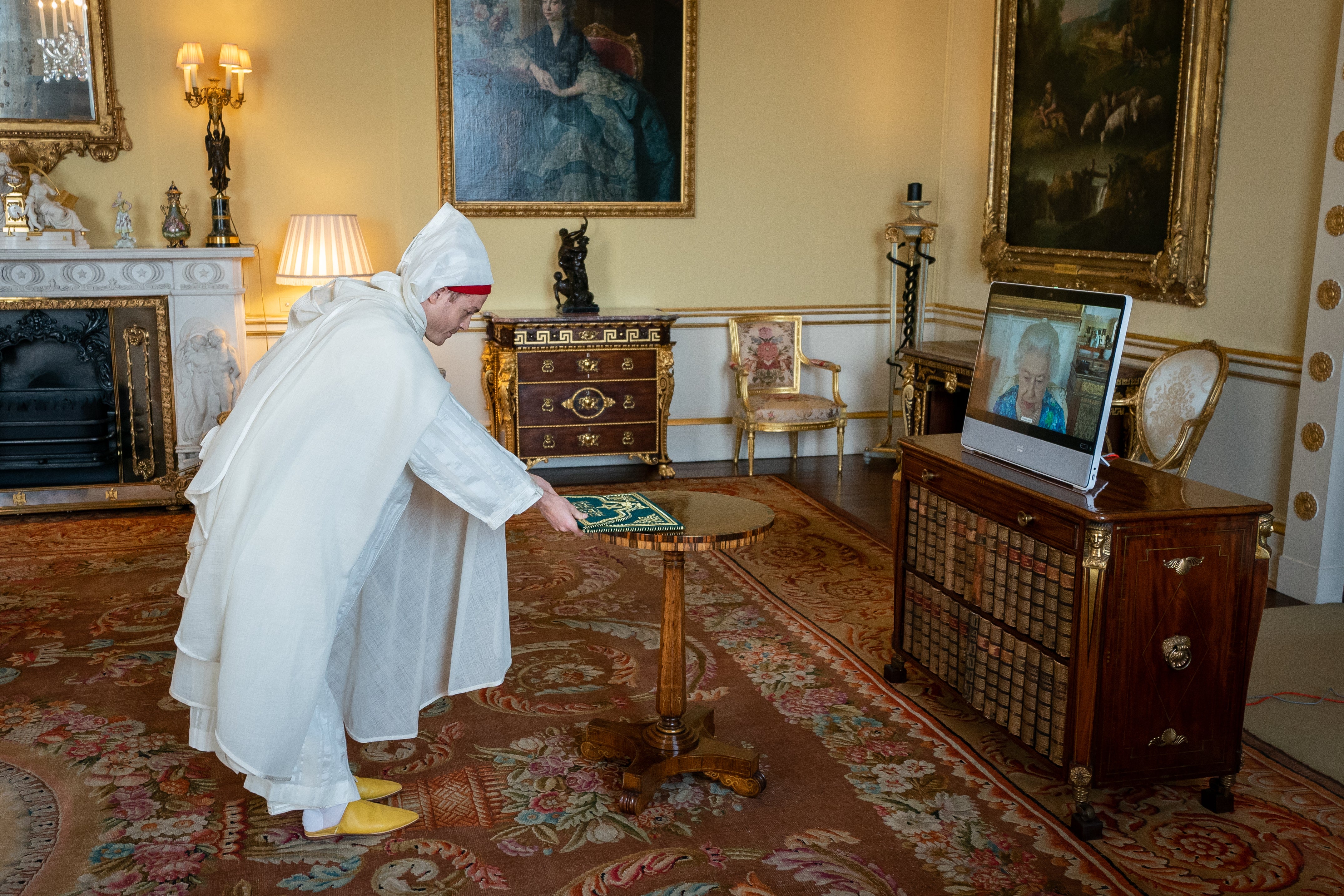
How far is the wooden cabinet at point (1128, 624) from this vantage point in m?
3.07

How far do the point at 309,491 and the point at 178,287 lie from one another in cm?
455

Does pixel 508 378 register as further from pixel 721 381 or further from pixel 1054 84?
pixel 1054 84

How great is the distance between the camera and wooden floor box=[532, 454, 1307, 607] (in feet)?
22.9

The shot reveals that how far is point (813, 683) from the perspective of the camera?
4246mm

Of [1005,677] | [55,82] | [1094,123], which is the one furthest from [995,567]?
[55,82]

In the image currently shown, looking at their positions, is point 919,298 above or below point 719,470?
above

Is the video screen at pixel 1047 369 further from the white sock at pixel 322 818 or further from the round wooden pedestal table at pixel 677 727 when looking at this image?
the white sock at pixel 322 818

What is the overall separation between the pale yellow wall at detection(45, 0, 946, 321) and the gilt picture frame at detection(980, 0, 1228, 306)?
3.22 feet

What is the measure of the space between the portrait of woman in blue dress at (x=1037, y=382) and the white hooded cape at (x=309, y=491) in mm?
1607

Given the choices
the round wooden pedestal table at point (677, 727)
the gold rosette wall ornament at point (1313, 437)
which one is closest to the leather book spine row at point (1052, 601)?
the round wooden pedestal table at point (677, 727)

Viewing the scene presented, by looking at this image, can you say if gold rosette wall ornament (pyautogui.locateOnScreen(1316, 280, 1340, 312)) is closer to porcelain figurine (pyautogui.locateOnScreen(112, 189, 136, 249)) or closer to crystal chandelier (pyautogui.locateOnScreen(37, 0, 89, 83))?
porcelain figurine (pyautogui.locateOnScreen(112, 189, 136, 249))

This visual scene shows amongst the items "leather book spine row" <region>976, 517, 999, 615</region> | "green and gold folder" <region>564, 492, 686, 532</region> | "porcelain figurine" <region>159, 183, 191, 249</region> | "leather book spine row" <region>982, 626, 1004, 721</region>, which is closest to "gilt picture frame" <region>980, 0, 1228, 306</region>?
"leather book spine row" <region>976, 517, 999, 615</region>

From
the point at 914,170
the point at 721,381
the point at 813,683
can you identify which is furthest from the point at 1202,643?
the point at 914,170

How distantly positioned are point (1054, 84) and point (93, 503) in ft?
21.5
